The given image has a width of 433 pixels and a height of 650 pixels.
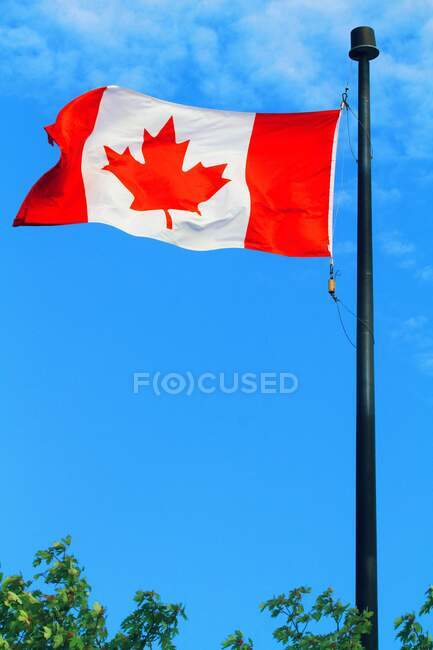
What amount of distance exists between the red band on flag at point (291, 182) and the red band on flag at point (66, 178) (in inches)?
102

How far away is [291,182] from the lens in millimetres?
14883

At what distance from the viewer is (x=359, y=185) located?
43.5 ft

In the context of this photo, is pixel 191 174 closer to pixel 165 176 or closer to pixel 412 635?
pixel 165 176

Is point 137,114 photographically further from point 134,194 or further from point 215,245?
point 215,245

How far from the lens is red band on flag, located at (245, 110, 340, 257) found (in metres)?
14.3

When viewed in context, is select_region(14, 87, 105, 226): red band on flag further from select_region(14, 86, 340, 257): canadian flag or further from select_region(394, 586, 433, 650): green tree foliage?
select_region(394, 586, 433, 650): green tree foliage

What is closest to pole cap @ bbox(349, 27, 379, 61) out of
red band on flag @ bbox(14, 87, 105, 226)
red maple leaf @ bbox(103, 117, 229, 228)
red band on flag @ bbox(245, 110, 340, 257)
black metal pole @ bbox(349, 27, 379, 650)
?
black metal pole @ bbox(349, 27, 379, 650)

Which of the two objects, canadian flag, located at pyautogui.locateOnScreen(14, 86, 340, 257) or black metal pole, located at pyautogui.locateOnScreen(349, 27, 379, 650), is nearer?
black metal pole, located at pyautogui.locateOnScreen(349, 27, 379, 650)

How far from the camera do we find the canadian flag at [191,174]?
14695 mm

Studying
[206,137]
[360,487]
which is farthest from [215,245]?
[360,487]

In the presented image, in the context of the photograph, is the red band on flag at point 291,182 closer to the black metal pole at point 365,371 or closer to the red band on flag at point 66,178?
the black metal pole at point 365,371

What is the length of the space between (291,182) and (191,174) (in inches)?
63.9

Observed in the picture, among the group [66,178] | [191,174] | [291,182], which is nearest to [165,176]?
[191,174]

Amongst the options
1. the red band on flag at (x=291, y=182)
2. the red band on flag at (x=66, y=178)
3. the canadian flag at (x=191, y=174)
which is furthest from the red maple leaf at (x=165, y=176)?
the red band on flag at (x=291, y=182)
